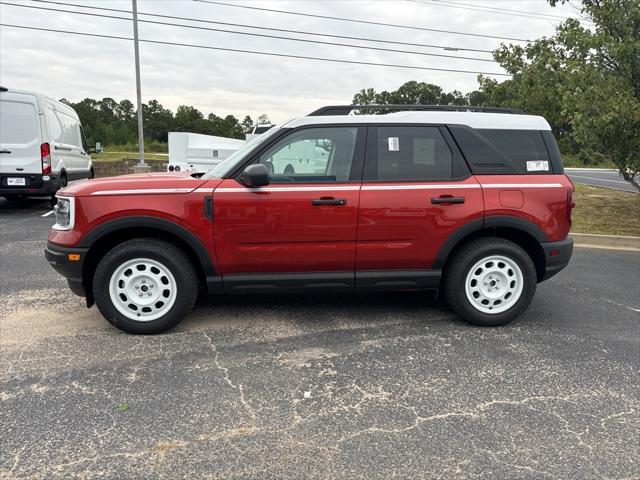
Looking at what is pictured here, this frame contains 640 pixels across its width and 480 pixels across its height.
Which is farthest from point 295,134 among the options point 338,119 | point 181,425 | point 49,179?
point 49,179

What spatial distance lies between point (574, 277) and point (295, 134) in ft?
13.6

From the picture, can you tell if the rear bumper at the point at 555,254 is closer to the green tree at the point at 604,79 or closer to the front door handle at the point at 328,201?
the front door handle at the point at 328,201

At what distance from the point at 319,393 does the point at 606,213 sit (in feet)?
32.6

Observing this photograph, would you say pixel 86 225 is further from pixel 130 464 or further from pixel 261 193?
pixel 130 464

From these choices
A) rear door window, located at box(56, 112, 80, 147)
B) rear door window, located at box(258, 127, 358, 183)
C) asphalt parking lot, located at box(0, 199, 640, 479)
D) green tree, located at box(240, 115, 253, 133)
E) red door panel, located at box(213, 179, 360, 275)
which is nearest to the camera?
asphalt parking lot, located at box(0, 199, 640, 479)

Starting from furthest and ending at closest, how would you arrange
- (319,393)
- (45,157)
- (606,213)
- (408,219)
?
(606,213) → (45,157) → (408,219) → (319,393)

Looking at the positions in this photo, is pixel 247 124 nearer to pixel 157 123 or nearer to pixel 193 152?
pixel 157 123

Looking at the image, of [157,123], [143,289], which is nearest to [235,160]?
[143,289]

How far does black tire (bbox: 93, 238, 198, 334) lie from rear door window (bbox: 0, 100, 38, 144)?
7.43 meters

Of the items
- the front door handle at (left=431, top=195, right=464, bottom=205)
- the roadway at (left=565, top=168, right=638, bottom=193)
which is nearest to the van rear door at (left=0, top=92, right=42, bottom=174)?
the front door handle at (left=431, top=195, right=464, bottom=205)

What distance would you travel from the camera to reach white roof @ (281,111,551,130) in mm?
4125

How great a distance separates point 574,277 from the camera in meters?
6.10

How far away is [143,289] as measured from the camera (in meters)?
3.98

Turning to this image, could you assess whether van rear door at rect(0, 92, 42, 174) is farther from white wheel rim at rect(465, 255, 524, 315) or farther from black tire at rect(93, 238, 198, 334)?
white wheel rim at rect(465, 255, 524, 315)
